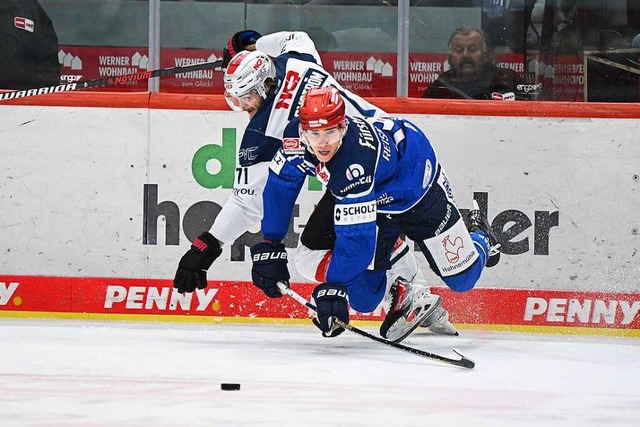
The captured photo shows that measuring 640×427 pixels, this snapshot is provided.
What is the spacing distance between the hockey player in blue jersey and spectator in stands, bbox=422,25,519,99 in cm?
63

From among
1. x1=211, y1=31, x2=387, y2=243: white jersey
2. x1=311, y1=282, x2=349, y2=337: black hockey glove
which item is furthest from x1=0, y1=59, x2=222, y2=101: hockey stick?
x1=311, y1=282, x2=349, y2=337: black hockey glove

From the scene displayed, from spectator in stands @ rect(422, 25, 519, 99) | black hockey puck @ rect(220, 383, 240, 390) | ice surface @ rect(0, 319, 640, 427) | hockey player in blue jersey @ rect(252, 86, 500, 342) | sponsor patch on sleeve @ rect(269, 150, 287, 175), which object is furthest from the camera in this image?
spectator in stands @ rect(422, 25, 519, 99)

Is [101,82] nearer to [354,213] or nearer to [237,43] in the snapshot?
[237,43]

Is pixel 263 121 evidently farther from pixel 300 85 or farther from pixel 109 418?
pixel 109 418

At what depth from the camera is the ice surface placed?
3283mm

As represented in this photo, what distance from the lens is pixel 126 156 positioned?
5.62 meters

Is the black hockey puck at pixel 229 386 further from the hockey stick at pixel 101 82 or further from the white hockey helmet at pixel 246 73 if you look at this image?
the hockey stick at pixel 101 82

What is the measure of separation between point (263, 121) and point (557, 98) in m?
1.46

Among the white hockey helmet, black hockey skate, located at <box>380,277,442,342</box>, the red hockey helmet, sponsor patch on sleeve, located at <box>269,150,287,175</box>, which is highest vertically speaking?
the white hockey helmet

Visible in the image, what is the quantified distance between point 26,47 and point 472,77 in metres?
2.03

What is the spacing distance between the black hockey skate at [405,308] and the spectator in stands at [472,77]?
105cm

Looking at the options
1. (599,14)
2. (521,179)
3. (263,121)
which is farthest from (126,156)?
(599,14)

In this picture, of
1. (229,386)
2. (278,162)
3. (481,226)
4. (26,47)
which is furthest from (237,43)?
(229,386)

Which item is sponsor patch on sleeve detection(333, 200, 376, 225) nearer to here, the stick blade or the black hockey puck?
the stick blade
